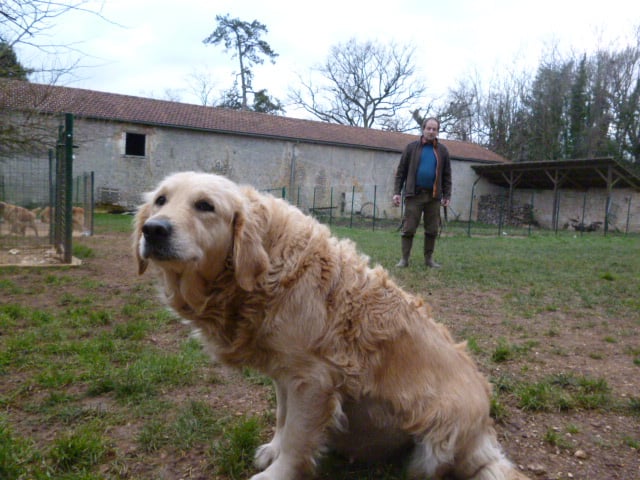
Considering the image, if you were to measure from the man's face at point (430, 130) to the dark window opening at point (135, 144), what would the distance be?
22.4 meters

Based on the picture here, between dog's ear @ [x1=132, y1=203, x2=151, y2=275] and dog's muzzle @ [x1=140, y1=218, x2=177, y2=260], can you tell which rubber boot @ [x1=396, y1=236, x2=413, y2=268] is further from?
dog's muzzle @ [x1=140, y1=218, x2=177, y2=260]

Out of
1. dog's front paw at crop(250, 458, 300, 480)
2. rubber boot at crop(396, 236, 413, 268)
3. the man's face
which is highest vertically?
the man's face

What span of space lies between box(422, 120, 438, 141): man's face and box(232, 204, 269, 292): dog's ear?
22.0ft

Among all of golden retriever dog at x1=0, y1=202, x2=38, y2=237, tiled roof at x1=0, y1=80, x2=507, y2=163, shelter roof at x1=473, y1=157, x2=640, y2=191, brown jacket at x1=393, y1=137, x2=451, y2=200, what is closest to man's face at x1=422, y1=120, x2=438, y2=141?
brown jacket at x1=393, y1=137, x2=451, y2=200

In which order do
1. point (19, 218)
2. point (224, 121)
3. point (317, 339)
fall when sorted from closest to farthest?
point (317, 339) < point (19, 218) < point (224, 121)

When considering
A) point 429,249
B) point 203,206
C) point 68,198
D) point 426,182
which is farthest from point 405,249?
point 203,206

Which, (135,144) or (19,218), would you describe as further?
(135,144)

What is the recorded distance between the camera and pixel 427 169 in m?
8.40

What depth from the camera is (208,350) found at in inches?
96.0

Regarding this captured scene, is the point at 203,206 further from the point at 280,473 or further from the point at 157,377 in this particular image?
the point at 157,377

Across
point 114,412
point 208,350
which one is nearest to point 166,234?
point 208,350

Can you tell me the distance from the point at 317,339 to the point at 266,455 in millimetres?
793

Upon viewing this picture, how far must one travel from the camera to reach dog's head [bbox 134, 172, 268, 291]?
2.20 meters

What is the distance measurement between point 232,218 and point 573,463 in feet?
7.57
